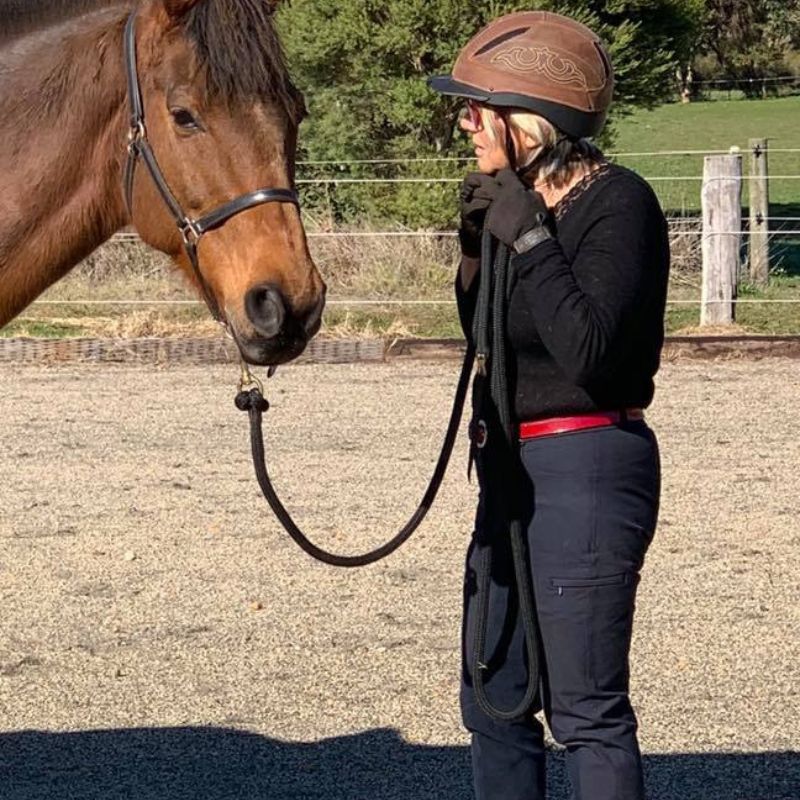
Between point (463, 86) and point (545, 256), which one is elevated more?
point (463, 86)

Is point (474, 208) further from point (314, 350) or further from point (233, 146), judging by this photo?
point (314, 350)

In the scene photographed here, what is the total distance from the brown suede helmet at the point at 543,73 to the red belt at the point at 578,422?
53 cm

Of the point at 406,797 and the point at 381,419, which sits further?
the point at 381,419

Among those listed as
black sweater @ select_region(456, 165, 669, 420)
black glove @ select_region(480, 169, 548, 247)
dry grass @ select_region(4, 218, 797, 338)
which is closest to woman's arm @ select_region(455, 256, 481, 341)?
black sweater @ select_region(456, 165, 669, 420)

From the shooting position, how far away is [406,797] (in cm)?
390

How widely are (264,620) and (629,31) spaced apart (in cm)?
956

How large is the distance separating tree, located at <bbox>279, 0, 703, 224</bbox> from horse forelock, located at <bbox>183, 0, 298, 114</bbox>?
33.9 feet

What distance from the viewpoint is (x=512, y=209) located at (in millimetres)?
2766

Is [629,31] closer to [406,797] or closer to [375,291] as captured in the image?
[375,291]

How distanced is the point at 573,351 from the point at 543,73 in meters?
0.52

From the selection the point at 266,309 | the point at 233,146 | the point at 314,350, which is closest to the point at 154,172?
the point at 233,146

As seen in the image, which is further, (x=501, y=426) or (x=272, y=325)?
(x=501, y=426)

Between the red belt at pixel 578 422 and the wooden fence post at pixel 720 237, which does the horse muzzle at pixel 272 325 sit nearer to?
the red belt at pixel 578 422

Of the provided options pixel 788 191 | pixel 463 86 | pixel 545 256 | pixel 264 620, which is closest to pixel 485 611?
pixel 545 256
